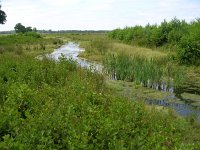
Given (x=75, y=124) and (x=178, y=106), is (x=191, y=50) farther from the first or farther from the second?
(x=75, y=124)

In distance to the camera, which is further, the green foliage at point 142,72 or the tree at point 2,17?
the tree at point 2,17

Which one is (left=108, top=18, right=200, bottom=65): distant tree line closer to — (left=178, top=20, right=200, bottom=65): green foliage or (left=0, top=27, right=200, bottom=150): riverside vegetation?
(left=178, top=20, right=200, bottom=65): green foliage

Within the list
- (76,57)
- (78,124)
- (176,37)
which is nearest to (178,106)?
(78,124)

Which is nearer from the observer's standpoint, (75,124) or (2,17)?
(75,124)

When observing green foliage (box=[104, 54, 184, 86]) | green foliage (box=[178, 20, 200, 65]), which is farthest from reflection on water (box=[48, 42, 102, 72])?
green foliage (box=[178, 20, 200, 65])

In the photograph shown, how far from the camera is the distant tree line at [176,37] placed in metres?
27.3

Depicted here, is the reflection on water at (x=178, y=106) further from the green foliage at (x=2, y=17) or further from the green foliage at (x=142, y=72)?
the green foliage at (x=2, y=17)

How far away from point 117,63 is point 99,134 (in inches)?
593

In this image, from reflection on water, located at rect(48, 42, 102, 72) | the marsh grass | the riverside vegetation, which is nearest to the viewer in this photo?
the riverside vegetation

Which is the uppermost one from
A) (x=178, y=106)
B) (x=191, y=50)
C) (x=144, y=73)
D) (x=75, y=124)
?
(x=75, y=124)

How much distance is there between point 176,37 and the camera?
116 ft

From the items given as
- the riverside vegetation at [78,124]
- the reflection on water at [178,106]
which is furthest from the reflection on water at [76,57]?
the riverside vegetation at [78,124]

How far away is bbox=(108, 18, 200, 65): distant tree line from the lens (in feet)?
89.7

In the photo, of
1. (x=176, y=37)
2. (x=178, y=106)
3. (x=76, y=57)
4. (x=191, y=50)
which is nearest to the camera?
(x=178, y=106)
